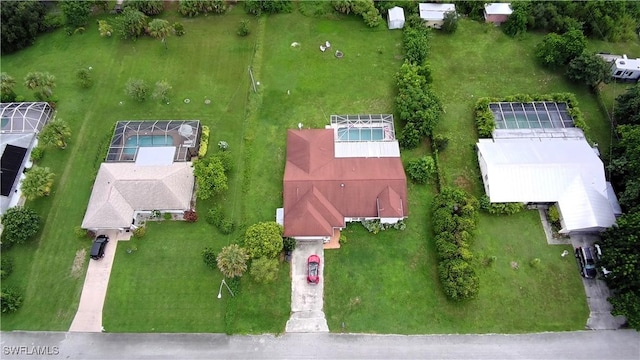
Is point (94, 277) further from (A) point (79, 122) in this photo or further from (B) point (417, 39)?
(B) point (417, 39)

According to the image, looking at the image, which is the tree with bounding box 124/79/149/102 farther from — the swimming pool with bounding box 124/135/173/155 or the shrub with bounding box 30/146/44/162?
the shrub with bounding box 30/146/44/162

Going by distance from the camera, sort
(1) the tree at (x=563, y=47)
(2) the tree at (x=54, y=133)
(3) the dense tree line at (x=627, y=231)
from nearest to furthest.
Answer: (3) the dense tree line at (x=627, y=231) < (2) the tree at (x=54, y=133) < (1) the tree at (x=563, y=47)

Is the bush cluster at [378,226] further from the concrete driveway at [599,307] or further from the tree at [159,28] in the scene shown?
the tree at [159,28]

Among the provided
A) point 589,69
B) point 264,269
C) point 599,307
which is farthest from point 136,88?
point 599,307

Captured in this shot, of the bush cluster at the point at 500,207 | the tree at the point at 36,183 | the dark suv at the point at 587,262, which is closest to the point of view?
the dark suv at the point at 587,262

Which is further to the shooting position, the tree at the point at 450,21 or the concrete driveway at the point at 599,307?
the tree at the point at 450,21

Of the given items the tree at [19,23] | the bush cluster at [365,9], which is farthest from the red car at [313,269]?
the tree at [19,23]

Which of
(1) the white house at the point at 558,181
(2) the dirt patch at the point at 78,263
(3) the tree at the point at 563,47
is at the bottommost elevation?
(2) the dirt patch at the point at 78,263
